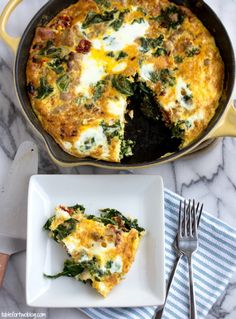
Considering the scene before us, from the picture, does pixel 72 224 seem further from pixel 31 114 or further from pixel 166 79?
pixel 166 79

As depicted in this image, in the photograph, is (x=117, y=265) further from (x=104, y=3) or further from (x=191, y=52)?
(x=104, y=3)

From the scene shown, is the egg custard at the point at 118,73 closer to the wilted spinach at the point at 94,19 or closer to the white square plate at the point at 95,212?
the wilted spinach at the point at 94,19

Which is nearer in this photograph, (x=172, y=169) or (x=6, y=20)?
(x=6, y=20)

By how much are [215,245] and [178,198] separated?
1.11ft

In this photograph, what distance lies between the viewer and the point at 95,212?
2.97 meters

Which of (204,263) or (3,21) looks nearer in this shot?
(3,21)

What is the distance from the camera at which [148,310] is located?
288 cm

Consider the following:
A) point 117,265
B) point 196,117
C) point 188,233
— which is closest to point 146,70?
point 196,117

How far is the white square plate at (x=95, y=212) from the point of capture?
9.23ft

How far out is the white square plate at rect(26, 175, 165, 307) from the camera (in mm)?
2814

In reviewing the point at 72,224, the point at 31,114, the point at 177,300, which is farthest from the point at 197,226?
the point at 31,114

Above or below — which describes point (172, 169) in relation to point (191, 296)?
above

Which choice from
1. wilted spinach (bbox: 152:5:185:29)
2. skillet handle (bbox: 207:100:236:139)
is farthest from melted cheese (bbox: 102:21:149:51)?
skillet handle (bbox: 207:100:236:139)

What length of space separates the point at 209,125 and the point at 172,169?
1.36 ft
